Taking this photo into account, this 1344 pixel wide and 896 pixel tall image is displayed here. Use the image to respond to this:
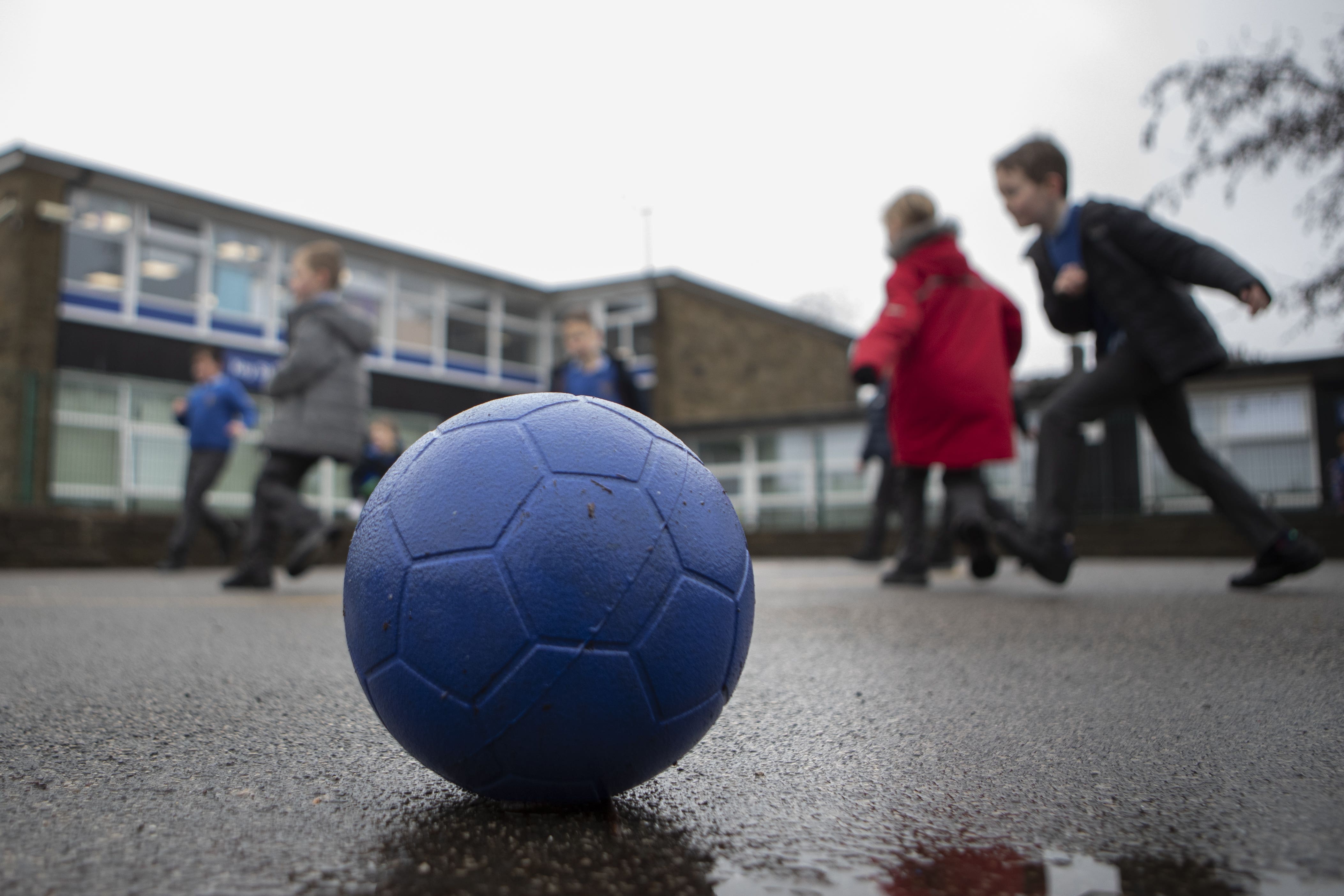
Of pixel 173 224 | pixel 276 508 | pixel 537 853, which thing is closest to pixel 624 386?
pixel 276 508

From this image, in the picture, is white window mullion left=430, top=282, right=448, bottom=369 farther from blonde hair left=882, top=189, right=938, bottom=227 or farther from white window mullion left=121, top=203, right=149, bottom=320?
blonde hair left=882, top=189, right=938, bottom=227

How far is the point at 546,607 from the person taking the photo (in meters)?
1.55

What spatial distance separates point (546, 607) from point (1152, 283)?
4.61 meters

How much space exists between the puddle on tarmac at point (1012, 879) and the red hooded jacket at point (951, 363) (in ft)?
15.6

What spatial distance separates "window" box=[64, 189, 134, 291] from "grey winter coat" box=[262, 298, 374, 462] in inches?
705

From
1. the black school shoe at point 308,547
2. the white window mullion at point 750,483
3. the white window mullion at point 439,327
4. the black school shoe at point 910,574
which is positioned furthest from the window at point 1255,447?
the white window mullion at point 439,327

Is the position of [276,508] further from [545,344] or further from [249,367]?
[545,344]

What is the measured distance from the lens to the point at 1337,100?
467 inches

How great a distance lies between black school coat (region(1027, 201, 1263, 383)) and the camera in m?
5.07

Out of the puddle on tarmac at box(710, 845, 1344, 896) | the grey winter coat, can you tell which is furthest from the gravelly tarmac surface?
the grey winter coat

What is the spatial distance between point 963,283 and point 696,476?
4764 millimetres

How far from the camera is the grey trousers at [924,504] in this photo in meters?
5.82

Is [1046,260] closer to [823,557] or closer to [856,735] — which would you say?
[856,735]

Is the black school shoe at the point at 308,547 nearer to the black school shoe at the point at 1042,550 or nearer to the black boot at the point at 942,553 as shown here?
the black school shoe at the point at 1042,550
